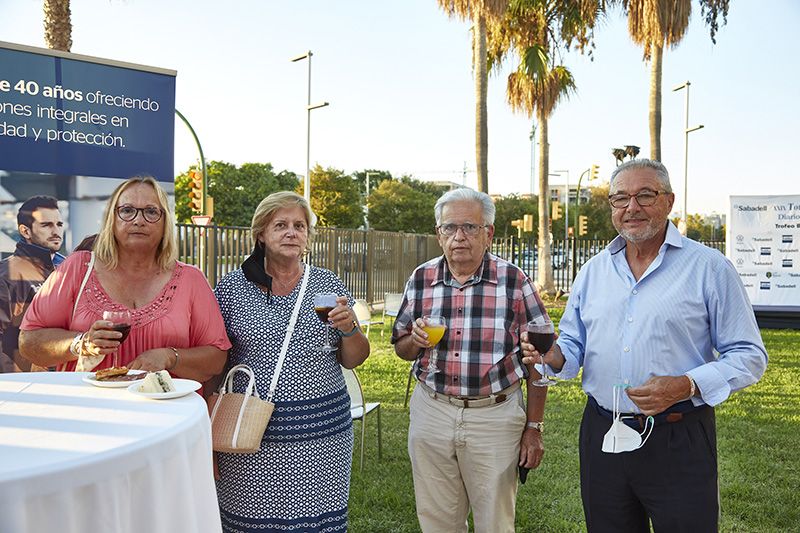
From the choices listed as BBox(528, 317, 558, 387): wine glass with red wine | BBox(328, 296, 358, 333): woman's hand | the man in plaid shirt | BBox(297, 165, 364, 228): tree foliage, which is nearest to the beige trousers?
Answer: the man in plaid shirt

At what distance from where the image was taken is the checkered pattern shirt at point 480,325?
3.06 meters

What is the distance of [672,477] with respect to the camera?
252 cm

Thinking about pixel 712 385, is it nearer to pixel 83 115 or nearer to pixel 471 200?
pixel 471 200

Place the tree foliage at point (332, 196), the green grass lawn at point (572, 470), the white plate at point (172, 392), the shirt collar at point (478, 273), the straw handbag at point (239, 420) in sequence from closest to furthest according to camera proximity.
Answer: the white plate at point (172, 392), the straw handbag at point (239, 420), the shirt collar at point (478, 273), the green grass lawn at point (572, 470), the tree foliage at point (332, 196)

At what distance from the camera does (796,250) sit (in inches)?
516

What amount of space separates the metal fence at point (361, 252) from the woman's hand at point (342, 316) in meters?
7.52

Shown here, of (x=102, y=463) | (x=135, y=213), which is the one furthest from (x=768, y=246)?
(x=102, y=463)

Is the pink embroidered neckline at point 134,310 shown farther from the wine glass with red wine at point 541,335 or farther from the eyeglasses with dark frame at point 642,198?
the eyeglasses with dark frame at point 642,198

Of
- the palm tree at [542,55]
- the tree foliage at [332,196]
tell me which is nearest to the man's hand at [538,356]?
the palm tree at [542,55]

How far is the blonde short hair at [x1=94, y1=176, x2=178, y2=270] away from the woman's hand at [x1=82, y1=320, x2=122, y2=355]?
1.81 ft

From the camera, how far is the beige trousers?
3.05 metres

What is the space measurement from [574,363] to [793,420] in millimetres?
5524

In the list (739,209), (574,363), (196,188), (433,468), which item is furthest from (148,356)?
(196,188)

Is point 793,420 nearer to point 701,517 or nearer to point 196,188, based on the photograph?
point 701,517
